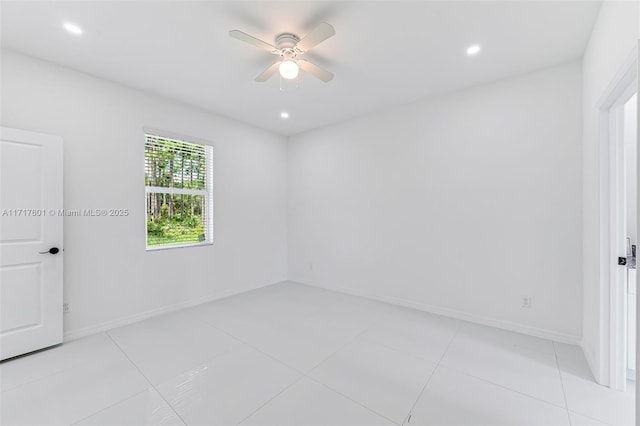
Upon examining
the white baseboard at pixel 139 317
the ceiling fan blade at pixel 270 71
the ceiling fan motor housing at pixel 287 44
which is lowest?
the white baseboard at pixel 139 317

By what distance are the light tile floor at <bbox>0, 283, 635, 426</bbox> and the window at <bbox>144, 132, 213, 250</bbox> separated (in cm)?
117

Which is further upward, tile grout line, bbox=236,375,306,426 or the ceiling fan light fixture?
the ceiling fan light fixture

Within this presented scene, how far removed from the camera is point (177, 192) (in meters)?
3.56

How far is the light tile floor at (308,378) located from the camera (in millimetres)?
1654

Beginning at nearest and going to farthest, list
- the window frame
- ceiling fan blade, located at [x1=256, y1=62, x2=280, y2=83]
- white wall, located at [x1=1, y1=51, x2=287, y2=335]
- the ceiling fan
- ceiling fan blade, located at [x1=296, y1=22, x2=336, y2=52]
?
ceiling fan blade, located at [x1=296, y1=22, x2=336, y2=52] → the ceiling fan → ceiling fan blade, located at [x1=256, y1=62, x2=280, y2=83] → white wall, located at [x1=1, y1=51, x2=287, y2=335] → the window frame

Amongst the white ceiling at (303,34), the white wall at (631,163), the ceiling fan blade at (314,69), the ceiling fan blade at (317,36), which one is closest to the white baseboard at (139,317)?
the white ceiling at (303,34)

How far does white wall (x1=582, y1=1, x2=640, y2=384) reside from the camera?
61.7 inches

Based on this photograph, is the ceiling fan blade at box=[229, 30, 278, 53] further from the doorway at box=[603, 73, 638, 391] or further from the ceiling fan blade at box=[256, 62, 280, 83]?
the doorway at box=[603, 73, 638, 391]

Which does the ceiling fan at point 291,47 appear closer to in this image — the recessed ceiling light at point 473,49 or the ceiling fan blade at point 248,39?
the ceiling fan blade at point 248,39

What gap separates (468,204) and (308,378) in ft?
8.37

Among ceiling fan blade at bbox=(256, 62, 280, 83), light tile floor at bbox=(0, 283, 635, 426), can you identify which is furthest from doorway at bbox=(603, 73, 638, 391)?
ceiling fan blade at bbox=(256, 62, 280, 83)

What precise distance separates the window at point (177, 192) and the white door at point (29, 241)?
2.84 feet

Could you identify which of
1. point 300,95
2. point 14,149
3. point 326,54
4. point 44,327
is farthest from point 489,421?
point 14,149

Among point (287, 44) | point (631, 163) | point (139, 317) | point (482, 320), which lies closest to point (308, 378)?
point (482, 320)
